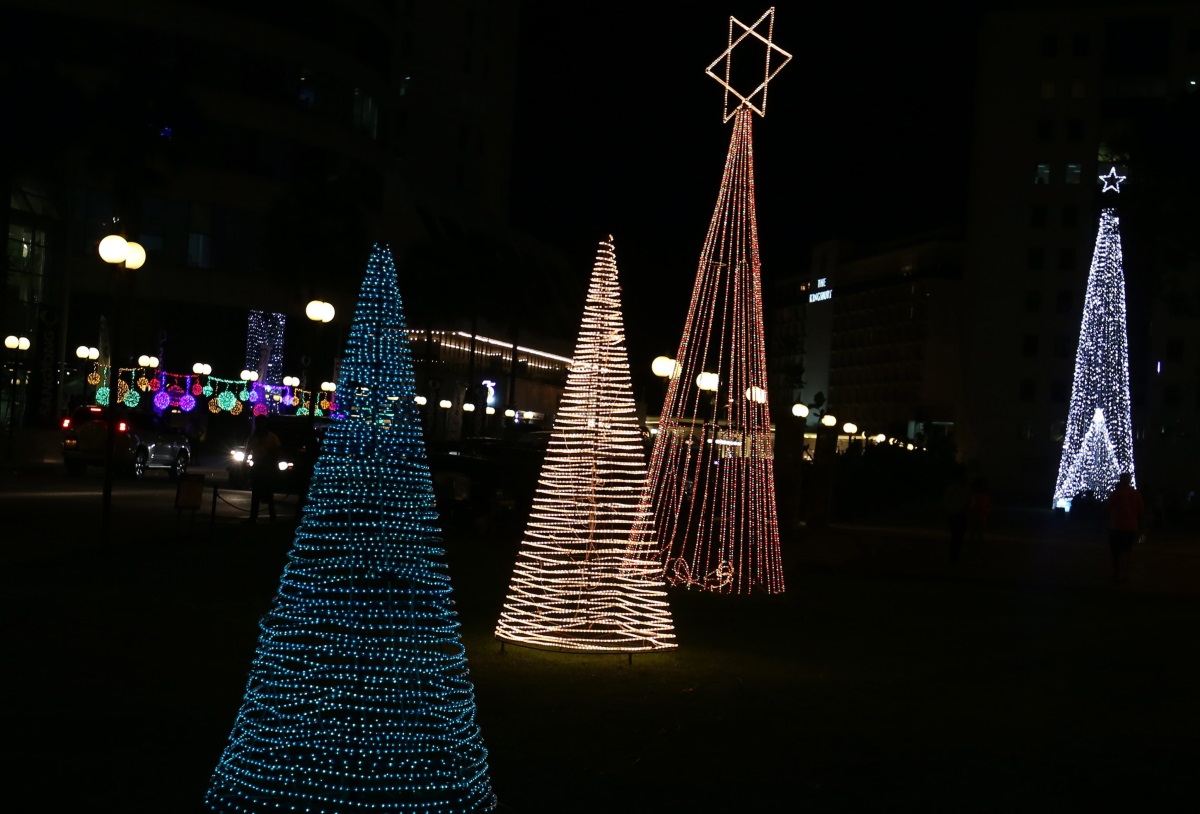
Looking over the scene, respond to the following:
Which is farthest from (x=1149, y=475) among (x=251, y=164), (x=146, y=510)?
(x=146, y=510)

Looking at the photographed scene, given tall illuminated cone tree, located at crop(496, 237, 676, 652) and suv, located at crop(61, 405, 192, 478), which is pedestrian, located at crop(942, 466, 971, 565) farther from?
suv, located at crop(61, 405, 192, 478)

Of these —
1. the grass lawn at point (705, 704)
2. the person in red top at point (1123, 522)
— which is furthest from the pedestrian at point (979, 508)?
the grass lawn at point (705, 704)

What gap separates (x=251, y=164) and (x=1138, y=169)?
37.8 metres

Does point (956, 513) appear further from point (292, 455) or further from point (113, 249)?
point (292, 455)

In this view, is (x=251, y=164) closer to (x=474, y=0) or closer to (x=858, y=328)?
(x=474, y=0)

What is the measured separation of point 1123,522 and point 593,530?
46.1 ft

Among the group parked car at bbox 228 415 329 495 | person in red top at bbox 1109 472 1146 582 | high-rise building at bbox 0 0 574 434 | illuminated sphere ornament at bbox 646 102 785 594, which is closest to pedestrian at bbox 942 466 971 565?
person in red top at bbox 1109 472 1146 582

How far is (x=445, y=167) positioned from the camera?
9219 centimetres

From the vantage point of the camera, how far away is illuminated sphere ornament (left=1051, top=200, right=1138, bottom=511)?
180 ft

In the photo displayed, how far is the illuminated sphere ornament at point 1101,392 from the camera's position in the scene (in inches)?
2156

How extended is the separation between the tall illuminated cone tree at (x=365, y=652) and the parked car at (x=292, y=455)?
22678 millimetres

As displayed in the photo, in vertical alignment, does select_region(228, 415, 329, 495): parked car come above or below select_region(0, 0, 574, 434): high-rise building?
below

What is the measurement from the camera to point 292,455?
114 feet

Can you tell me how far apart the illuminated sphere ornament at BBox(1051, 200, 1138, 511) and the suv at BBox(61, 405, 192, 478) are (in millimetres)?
30810
